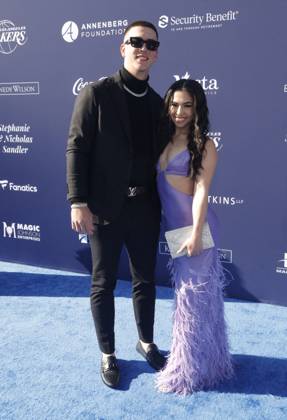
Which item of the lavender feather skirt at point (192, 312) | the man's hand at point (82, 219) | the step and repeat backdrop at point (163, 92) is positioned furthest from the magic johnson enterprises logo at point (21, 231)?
the lavender feather skirt at point (192, 312)

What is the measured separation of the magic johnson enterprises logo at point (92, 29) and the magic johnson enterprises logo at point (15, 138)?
0.84m

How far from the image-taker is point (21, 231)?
13.1 ft

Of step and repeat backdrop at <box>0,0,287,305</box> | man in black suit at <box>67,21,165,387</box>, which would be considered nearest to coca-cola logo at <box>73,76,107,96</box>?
step and repeat backdrop at <box>0,0,287,305</box>

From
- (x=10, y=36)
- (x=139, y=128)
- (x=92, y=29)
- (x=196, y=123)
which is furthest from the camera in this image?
(x=10, y=36)

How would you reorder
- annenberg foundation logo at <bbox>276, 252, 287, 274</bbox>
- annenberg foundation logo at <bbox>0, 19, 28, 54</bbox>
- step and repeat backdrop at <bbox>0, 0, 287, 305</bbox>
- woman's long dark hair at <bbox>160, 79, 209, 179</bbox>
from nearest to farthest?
woman's long dark hair at <bbox>160, 79, 209, 179</bbox>
step and repeat backdrop at <bbox>0, 0, 287, 305</bbox>
annenberg foundation logo at <bbox>276, 252, 287, 274</bbox>
annenberg foundation logo at <bbox>0, 19, 28, 54</bbox>

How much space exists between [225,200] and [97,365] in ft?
4.79

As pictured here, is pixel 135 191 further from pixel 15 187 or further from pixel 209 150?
pixel 15 187

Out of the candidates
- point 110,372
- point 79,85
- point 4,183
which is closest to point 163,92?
point 79,85

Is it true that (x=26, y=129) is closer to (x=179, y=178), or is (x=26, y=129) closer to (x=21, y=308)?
(x=21, y=308)

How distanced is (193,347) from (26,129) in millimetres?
2492

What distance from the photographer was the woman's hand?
1.95 meters

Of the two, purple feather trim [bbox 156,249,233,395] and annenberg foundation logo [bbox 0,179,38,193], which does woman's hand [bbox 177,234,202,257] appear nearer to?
purple feather trim [bbox 156,249,233,395]

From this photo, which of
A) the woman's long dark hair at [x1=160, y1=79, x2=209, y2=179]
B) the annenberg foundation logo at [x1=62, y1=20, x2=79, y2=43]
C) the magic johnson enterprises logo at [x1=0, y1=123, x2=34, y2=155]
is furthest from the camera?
the magic johnson enterprises logo at [x1=0, y1=123, x2=34, y2=155]

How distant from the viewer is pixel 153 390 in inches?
83.8
